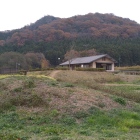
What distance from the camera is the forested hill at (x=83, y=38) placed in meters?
66.2

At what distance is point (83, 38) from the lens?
266 feet

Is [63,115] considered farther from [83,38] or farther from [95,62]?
[83,38]

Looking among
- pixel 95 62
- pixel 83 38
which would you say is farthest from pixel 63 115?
pixel 83 38

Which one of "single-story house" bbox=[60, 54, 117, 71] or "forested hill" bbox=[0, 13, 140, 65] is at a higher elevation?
"forested hill" bbox=[0, 13, 140, 65]

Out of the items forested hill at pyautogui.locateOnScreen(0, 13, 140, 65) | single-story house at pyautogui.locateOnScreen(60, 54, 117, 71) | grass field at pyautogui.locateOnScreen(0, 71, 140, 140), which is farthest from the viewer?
forested hill at pyautogui.locateOnScreen(0, 13, 140, 65)

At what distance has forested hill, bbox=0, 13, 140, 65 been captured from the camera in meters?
66.2

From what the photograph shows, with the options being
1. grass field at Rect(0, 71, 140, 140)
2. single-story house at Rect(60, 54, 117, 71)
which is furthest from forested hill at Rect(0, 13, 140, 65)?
grass field at Rect(0, 71, 140, 140)

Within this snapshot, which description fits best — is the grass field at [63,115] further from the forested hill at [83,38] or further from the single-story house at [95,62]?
the forested hill at [83,38]

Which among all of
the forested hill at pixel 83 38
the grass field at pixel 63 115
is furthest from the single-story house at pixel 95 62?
the grass field at pixel 63 115

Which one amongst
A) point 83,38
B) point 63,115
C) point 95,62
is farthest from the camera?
point 83,38

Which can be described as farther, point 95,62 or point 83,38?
point 83,38

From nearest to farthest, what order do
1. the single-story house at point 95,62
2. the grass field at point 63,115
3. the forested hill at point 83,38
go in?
the grass field at point 63,115
the single-story house at point 95,62
the forested hill at point 83,38

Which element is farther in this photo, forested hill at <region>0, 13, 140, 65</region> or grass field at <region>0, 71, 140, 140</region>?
forested hill at <region>0, 13, 140, 65</region>

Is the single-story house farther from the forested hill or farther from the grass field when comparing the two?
the grass field
